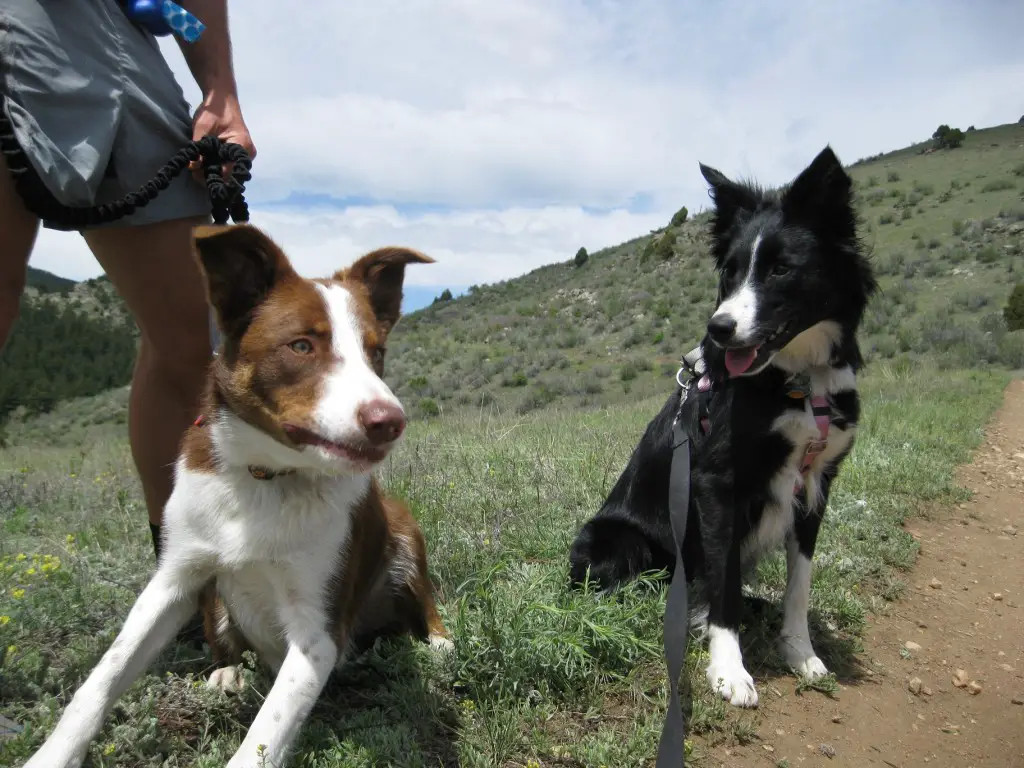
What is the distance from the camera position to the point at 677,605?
2.49 metres

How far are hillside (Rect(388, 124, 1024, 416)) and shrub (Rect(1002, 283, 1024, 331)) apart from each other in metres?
0.23

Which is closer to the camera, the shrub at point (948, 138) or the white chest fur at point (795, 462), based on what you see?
the white chest fur at point (795, 462)

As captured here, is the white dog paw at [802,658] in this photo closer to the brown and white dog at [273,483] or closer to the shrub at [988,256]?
the brown and white dog at [273,483]

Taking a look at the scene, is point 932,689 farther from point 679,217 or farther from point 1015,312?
point 679,217

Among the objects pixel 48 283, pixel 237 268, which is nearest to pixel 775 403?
pixel 237 268

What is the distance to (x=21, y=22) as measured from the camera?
2.11 metres

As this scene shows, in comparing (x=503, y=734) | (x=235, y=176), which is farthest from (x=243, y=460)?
(x=503, y=734)

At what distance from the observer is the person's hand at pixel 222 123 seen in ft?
8.48

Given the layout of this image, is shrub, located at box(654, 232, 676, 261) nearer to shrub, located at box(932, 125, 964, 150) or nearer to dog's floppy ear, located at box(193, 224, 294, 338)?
shrub, located at box(932, 125, 964, 150)

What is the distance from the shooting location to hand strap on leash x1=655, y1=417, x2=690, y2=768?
2.15 meters

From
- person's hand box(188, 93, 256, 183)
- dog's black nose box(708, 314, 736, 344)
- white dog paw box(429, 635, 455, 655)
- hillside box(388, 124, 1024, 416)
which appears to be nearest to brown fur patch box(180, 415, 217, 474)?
person's hand box(188, 93, 256, 183)

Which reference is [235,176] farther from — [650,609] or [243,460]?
[650,609]

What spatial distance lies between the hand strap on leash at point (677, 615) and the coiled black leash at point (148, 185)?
6.45ft

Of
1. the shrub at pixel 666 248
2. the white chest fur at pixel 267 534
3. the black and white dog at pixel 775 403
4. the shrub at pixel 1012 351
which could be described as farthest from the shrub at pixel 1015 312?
the shrub at pixel 666 248
